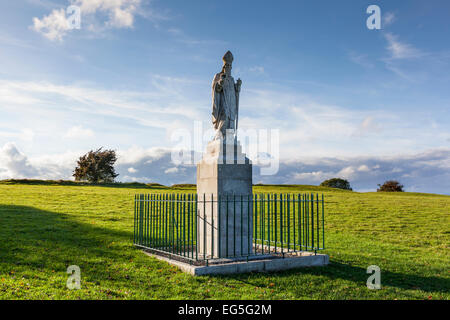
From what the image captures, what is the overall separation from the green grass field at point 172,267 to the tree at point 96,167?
39664 mm

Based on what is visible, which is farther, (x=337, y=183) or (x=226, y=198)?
(x=337, y=183)

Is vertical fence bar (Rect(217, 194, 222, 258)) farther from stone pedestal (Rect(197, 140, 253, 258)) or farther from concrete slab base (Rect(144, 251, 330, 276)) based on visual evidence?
concrete slab base (Rect(144, 251, 330, 276))

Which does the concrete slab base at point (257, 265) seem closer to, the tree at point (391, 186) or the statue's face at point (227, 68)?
the statue's face at point (227, 68)

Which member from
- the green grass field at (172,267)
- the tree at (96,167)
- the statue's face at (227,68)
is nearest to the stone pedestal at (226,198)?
the green grass field at (172,267)

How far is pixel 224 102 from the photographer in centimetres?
1123

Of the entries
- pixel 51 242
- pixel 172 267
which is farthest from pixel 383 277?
pixel 51 242

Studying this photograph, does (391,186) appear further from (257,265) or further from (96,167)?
(257,265)

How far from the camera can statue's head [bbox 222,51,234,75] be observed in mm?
11359

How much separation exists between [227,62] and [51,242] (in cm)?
812

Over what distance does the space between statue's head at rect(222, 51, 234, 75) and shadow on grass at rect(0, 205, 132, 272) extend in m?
6.36

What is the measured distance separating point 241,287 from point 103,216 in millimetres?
13170

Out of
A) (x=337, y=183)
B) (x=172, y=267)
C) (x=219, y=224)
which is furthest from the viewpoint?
(x=337, y=183)

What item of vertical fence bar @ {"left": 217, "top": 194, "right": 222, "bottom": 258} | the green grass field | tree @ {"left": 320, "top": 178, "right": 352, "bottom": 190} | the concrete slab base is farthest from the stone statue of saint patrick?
tree @ {"left": 320, "top": 178, "right": 352, "bottom": 190}
